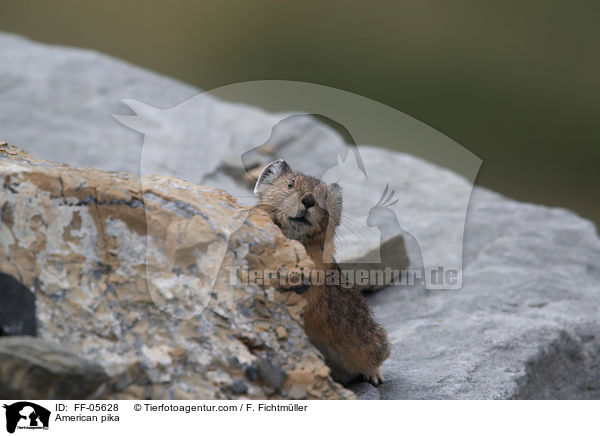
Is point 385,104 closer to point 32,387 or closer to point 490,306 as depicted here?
point 490,306

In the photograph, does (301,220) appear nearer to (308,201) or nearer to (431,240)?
(308,201)

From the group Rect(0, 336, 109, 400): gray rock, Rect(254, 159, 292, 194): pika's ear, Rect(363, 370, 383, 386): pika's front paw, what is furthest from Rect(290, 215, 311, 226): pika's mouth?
Rect(0, 336, 109, 400): gray rock

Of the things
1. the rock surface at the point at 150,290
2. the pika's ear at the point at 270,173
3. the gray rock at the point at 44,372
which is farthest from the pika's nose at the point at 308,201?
the gray rock at the point at 44,372

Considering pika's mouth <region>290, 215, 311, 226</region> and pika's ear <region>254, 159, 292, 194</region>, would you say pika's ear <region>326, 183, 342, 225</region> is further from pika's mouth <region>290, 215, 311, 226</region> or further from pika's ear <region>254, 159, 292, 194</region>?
pika's ear <region>254, 159, 292, 194</region>

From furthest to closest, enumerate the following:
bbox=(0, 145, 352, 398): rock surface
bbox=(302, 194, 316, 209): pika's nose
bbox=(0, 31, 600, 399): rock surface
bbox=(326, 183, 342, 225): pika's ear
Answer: bbox=(0, 31, 600, 399): rock surface < bbox=(326, 183, 342, 225): pika's ear < bbox=(302, 194, 316, 209): pika's nose < bbox=(0, 145, 352, 398): rock surface

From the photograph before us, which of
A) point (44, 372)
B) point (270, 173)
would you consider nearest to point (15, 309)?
point (44, 372)

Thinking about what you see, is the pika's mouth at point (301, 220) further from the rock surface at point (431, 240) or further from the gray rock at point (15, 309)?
the gray rock at point (15, 309)
